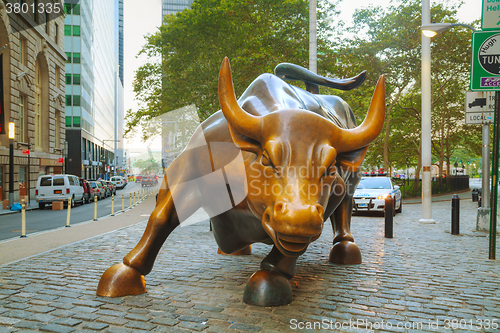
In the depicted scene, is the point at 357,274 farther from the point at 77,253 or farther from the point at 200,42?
the point at 200,42

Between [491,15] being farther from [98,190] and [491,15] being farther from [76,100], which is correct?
[76,100]

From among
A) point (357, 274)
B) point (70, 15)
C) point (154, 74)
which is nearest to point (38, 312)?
point (357, 274)

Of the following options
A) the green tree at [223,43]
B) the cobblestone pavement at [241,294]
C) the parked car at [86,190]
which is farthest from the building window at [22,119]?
the cobblestone pavement at [241,294]

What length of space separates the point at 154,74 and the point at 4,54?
32.3 ft

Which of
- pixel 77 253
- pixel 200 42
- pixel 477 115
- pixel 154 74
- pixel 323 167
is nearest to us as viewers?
pixel 323 167

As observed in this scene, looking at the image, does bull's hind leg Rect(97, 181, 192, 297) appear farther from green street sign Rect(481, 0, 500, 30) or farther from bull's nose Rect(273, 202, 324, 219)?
green street sign Rect(481, 0, 500, 30)

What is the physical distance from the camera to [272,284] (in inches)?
145

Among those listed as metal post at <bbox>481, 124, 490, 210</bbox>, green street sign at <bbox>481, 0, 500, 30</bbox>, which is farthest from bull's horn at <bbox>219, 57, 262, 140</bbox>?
metal post at <bbox>481, 124, 490, 210</bbox>

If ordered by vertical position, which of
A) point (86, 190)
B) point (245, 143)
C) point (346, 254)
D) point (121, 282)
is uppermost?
point (245, 143)

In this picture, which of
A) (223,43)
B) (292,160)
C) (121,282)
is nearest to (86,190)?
(223,43)

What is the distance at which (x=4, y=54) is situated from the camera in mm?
22734

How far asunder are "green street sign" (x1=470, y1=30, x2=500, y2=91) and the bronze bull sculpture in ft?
10.2

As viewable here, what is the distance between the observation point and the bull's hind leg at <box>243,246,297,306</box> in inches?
144

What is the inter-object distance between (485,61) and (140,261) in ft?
19.9
